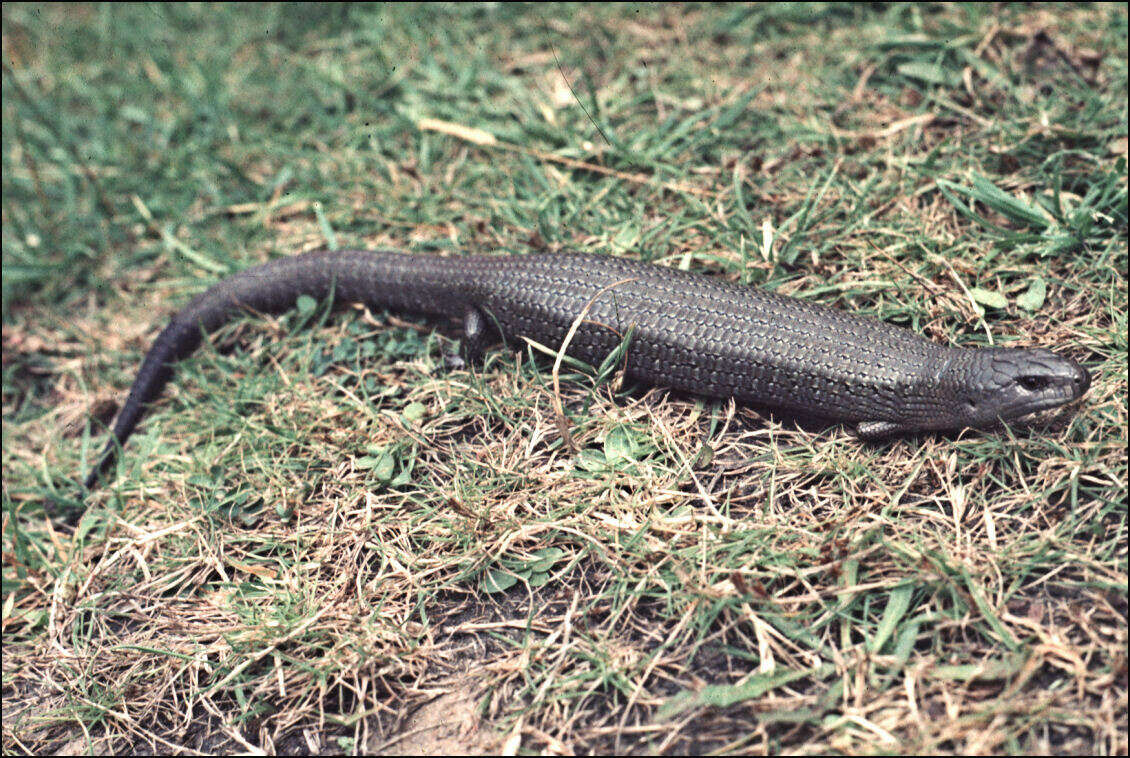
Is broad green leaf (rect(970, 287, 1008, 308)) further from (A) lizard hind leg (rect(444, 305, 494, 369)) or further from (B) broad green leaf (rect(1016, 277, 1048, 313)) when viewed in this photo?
(A) lizard hind leg (rect(444, 305, 494, 369))

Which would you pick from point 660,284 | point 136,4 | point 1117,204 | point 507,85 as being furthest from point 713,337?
point 136,4

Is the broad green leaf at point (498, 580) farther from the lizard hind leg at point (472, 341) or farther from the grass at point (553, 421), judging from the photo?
the lizard hind leg at point (472, 341)

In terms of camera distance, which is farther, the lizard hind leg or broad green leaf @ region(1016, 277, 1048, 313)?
the lizard hind leg

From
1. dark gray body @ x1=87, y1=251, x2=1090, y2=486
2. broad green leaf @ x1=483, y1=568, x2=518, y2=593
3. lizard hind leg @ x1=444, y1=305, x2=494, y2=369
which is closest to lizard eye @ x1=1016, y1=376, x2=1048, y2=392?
dark gray body @ x1=87, y1=251, x2=1090, y2=486

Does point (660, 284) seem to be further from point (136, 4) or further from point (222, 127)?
point (136, 4)

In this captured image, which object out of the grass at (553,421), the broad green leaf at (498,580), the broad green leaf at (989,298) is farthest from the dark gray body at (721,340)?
the broad green leaf at (498,580)

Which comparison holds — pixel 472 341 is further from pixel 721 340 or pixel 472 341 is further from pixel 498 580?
pixel 498 580
